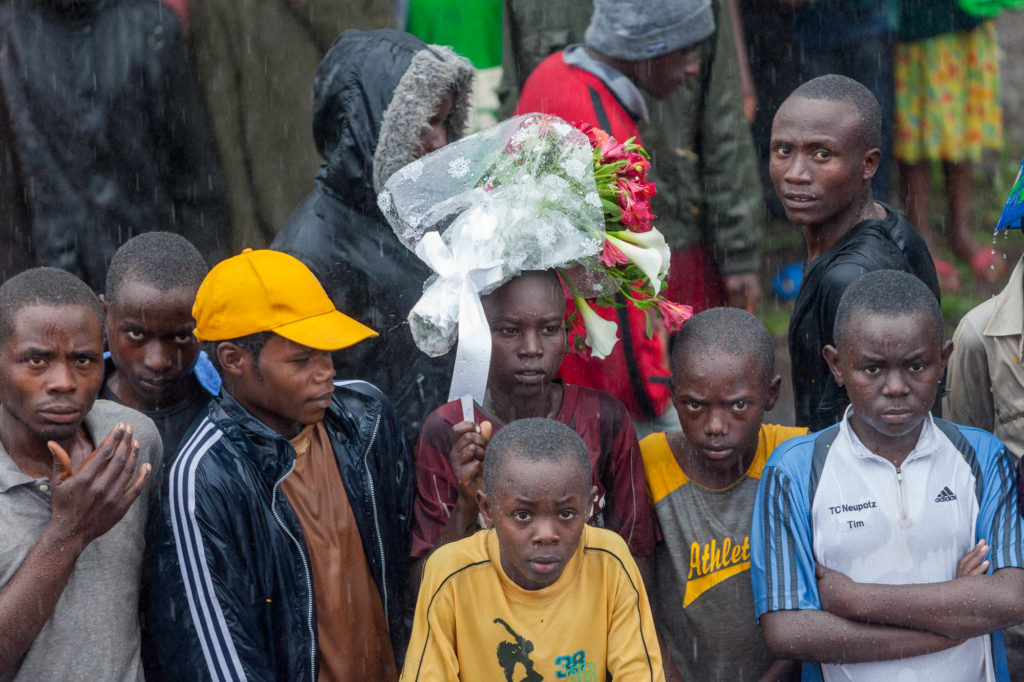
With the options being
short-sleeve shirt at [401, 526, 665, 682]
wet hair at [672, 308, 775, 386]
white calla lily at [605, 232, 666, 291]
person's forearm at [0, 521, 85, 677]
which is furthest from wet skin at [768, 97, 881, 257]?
person's forearm at [0, 521, 85, 677]

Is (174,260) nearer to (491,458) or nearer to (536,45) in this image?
(491,458)

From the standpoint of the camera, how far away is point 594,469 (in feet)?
12.5

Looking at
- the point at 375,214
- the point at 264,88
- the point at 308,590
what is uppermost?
the point at 264,88

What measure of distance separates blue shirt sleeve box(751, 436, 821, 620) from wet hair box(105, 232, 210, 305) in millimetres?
1938

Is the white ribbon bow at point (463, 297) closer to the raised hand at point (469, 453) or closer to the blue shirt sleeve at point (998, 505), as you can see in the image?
the raised hand at point (469, 453)

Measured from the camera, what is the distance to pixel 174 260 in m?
4.06

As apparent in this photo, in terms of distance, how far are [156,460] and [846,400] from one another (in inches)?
85.0

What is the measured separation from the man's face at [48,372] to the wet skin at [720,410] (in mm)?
1759

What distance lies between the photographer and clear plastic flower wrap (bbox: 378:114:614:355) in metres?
3.75

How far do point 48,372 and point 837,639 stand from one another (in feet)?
7.52

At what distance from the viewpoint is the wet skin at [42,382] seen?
10.9 feet

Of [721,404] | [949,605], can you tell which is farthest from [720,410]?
[949,605]

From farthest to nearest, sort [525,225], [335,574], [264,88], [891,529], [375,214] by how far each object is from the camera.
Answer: [264,88]
[375,214]
[525,225]
[335,574]
[891,529]

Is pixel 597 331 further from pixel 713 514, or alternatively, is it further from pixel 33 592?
pixel 33 592
